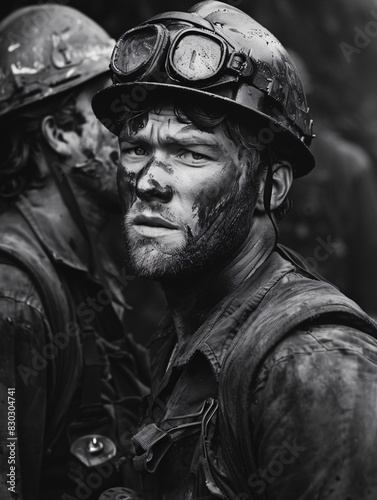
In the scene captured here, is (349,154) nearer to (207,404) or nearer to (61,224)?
(61,224)

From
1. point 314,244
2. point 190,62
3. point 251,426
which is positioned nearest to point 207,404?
point 251,426

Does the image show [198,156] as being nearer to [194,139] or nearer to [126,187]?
[194,139]

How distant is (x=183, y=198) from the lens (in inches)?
107

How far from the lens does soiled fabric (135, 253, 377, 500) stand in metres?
2.23

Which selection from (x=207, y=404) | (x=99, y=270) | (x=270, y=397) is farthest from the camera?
(x=99, y=270)

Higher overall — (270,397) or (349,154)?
(270,397)

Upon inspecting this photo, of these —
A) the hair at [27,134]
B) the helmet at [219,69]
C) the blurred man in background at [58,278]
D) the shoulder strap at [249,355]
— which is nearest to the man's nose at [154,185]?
the helmet at [219,69]

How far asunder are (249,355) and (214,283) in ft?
1.57

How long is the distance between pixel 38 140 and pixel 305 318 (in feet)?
6.76

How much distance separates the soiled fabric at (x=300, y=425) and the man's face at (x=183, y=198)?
0.27 metres

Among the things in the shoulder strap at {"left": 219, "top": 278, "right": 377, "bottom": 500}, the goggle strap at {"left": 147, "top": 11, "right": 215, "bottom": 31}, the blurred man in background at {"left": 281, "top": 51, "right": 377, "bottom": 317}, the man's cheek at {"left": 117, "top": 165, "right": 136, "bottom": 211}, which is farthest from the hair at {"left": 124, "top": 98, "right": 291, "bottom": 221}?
the blurred man in background at {"left": 281, "top": 51, "right": 377, "bottom": 317}

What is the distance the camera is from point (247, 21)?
2844 millimetres

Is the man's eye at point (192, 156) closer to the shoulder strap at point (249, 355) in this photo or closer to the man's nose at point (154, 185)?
the man's nose at point (154, 185)

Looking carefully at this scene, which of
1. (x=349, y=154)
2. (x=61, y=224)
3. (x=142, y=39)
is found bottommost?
(x=349, y=154)
